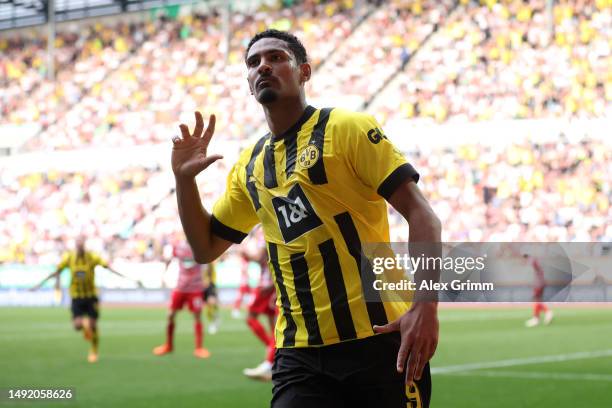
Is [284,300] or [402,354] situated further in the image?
[284,300]

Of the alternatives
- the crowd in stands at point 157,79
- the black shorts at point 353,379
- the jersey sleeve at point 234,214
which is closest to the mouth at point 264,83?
the jersey sleeve at point 234,214

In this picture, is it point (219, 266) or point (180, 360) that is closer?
point (180, 360)

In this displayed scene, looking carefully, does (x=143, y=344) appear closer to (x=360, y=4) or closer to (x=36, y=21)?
(x=360, y=4)

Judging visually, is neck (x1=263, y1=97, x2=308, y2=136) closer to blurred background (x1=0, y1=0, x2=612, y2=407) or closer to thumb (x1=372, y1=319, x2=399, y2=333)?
thumb (x1=372, y1=319, x2=399, y2=333)

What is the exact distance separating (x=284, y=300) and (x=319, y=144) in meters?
0.66

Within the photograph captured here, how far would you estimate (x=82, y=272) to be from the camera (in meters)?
15.0

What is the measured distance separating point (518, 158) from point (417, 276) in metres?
25.2

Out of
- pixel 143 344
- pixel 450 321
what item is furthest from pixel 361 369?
pixel 450 321

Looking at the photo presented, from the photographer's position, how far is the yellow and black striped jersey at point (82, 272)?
1492cm

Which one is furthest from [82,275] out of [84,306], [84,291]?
[84,306]

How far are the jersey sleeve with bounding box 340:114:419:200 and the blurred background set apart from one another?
460 inches

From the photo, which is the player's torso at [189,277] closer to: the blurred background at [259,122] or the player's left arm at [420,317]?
the blurred background at [259,122]

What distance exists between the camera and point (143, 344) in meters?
17.3

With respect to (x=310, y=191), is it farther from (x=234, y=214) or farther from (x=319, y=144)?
(x=234, y=214)
